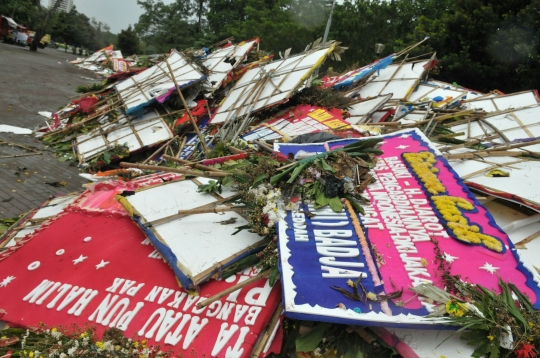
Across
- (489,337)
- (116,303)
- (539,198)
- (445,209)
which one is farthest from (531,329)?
(116,303)

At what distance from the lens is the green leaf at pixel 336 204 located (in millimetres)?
3280

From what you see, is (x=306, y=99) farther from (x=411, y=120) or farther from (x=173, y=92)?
(x=173, y=92)

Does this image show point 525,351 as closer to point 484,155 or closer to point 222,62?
point 484,155

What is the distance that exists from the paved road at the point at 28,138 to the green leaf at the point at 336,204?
4.79 meters

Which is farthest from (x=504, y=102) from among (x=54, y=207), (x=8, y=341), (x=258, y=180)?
(x=8, y=341)

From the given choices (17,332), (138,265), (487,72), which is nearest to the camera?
(17,332)

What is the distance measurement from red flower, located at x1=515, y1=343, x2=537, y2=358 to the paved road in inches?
243

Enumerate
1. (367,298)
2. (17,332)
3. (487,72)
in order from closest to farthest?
(367,298)
(17,332)
(487,72)

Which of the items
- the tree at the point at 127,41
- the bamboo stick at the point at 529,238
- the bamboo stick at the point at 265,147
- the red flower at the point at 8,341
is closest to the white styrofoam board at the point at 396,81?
the bamboo stick at the point at 265,147

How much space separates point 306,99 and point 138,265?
546cm

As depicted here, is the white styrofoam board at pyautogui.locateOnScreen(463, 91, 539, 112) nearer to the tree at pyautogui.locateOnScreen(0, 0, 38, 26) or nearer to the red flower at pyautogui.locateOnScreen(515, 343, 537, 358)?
the red flower at pyautogui.locateOnScreen(515, 343, 537, 358)

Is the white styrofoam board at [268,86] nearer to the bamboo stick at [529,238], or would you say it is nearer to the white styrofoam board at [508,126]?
the white styrofoam board at [508,126]

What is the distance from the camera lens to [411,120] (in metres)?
7.25

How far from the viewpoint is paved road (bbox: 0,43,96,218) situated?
586 centimetres
